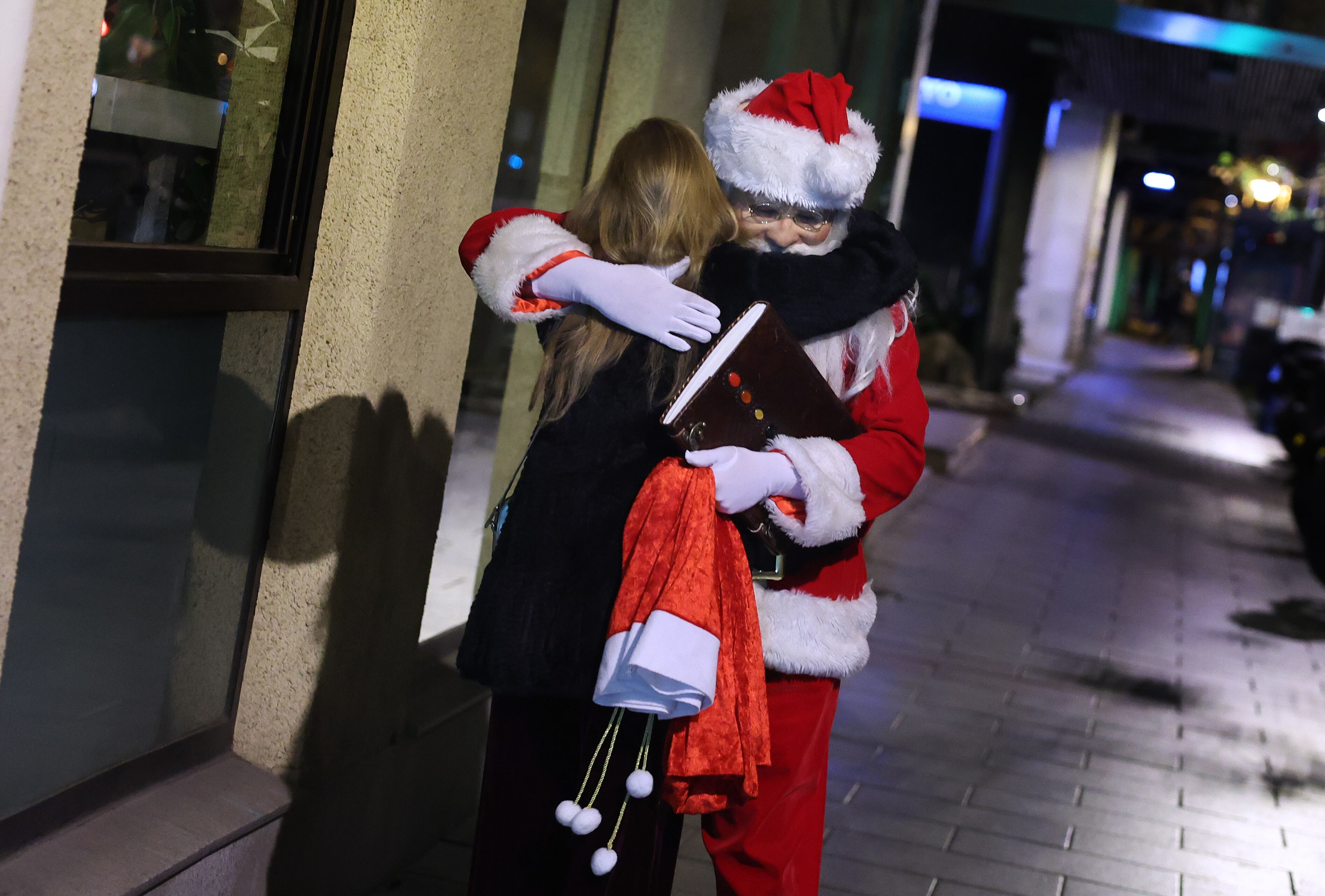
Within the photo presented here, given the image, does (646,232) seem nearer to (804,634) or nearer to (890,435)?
(890,435)

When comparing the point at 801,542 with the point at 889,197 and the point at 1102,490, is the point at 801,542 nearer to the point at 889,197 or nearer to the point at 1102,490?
the point at 889,197

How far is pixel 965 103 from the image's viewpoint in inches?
811

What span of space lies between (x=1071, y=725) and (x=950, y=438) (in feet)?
22.6

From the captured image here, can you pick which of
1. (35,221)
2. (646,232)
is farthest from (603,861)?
(35,221)

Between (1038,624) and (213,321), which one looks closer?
(213,321)

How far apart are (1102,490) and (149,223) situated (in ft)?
34.2

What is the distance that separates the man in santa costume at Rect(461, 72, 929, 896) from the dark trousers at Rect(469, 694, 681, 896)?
17 centimetres

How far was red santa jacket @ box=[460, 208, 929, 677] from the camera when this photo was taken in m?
2.12

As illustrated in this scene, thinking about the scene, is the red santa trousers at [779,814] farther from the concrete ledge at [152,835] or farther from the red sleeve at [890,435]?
the concrete ledge at [152,835]

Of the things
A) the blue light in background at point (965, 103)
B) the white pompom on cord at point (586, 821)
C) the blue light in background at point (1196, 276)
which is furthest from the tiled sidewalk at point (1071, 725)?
the blue light in background at point (1196, 276)

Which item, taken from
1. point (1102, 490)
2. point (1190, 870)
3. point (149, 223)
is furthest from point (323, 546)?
point (1102, 490)

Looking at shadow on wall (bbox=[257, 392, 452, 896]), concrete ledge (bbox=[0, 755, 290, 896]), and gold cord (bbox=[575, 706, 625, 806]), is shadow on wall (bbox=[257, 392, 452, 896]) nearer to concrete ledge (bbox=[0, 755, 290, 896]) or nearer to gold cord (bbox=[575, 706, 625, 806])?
concrete ledge (bbox=[0, 755, 290, 896])

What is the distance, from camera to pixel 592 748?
2.16 m

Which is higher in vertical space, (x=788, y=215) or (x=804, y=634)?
(x=788, y=215)
